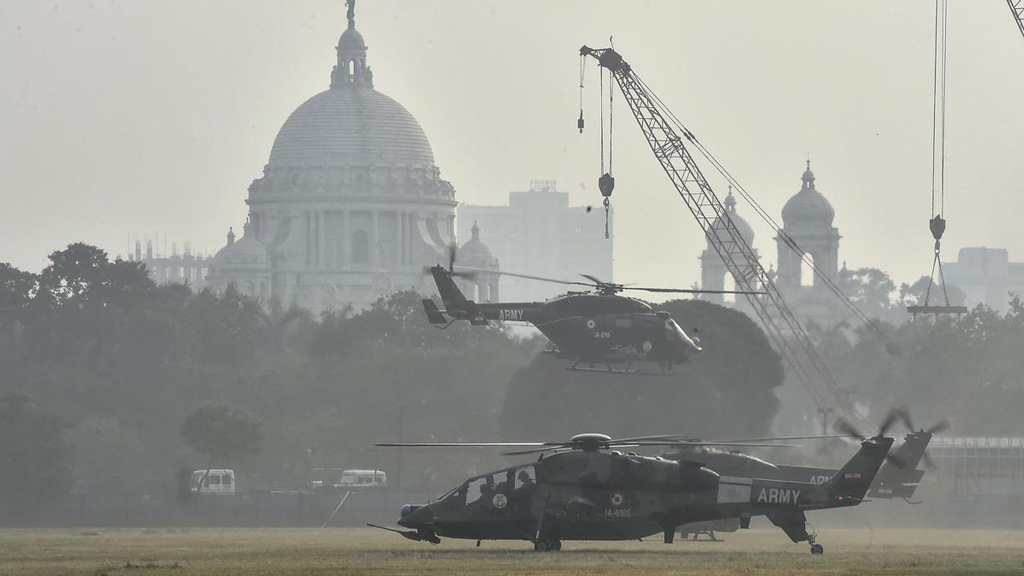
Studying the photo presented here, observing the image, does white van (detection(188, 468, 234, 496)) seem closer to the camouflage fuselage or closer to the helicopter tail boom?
the camouflage fuselage

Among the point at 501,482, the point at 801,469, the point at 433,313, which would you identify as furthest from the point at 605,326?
the point at 501,482

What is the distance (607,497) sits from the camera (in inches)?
2665

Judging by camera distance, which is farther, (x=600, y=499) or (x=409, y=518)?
(x=409, y=518)

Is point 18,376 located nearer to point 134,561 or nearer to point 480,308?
point 480,308

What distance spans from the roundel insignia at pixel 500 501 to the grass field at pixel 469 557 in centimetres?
125

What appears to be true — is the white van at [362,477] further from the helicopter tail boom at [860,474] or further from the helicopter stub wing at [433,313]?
the helicopter tail boom at [860,474]

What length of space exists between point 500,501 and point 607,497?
2865 millimetres

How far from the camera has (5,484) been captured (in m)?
121

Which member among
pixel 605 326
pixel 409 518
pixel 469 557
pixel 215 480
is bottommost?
pixel 469 557

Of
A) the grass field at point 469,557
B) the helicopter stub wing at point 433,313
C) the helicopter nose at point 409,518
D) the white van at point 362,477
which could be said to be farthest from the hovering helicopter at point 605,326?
the white van at point 362,477

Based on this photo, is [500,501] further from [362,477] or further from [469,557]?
[362,477]

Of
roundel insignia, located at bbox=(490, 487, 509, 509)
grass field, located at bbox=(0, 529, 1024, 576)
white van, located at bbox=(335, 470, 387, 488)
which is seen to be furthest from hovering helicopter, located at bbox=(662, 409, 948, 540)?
white van, located at bbox=(335, 470, 387, 488)

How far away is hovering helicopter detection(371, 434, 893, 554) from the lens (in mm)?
67688

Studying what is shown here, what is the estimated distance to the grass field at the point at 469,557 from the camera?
196 feet
